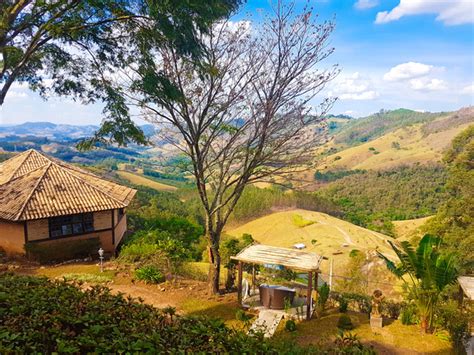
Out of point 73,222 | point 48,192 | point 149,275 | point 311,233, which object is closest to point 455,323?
point 149,275

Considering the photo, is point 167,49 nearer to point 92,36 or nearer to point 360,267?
point 92,36

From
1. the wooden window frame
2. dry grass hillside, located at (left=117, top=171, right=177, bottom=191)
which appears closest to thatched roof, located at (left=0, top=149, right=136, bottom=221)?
the wooden window frame

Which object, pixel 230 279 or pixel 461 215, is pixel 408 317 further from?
pixel 461 215

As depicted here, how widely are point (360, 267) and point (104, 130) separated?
889 inches

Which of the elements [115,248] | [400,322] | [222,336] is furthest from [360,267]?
[222,336]

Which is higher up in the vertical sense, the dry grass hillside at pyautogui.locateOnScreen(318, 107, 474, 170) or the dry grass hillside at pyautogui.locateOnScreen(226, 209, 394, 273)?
the dry grass hillside at pyautogui.locateOnScreen(318, 107, 474, 170)

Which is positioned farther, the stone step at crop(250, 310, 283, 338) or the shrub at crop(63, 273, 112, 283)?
the shrub at crop(63, 273, 112, 283)

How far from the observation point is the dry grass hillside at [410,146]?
404ft

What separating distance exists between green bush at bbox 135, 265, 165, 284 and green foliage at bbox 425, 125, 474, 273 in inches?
748

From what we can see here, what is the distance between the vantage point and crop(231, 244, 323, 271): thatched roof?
10117 mm

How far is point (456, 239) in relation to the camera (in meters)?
25.4

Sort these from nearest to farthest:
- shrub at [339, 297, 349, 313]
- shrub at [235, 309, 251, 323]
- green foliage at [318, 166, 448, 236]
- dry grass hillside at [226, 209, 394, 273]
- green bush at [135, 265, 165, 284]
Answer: shrub at [235, 309, 251, 323] → shrub at [339, 297, 349, 313] → green bush at [135, 265, 165, 284] → dry grass hillside at [226, 209, 394, 273] → green foliage at [318, 166, 448, 236]

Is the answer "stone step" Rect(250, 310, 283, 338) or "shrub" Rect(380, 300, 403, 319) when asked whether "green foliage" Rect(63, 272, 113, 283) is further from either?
"shrub" Rect(380, 300, 403, 319)

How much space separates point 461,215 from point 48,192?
1161 inches
